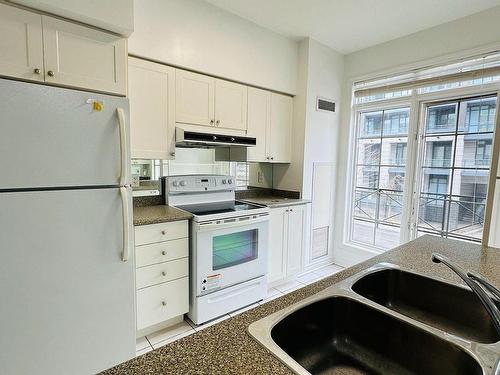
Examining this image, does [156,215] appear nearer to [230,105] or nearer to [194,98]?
[194,98]

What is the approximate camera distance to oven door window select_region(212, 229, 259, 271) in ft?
7.64

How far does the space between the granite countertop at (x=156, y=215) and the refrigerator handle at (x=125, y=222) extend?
21cm

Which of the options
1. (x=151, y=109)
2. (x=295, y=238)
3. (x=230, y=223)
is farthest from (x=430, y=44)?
(x=151, y=109)

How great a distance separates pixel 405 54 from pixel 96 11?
2967 millimetres

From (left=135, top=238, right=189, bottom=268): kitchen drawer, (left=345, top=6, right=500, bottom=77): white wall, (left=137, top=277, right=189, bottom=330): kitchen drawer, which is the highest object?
(left=345, top=6, right=500, bottom=77): white wall

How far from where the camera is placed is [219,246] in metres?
2.34

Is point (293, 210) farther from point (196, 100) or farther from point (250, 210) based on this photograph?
point (196, 100)

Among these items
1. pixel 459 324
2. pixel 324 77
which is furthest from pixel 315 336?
pixel 324 77

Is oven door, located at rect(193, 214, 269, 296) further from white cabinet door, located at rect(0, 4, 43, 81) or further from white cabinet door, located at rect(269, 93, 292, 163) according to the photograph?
white cabinet door, located at rect(0, 4, 43, 81)

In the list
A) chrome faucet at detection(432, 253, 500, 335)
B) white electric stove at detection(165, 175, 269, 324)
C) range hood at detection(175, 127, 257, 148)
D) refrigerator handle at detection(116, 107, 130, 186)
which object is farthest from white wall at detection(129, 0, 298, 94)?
chrome faucet at detection(432, 253, 500, 335)

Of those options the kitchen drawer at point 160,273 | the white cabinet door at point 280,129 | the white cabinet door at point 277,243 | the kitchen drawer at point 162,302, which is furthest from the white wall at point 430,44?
the kitchen drawer at point 162,302

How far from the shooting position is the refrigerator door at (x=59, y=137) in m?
1.39

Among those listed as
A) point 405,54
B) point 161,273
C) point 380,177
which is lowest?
point 161,273

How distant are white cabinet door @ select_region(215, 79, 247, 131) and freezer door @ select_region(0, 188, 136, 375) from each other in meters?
1.35
